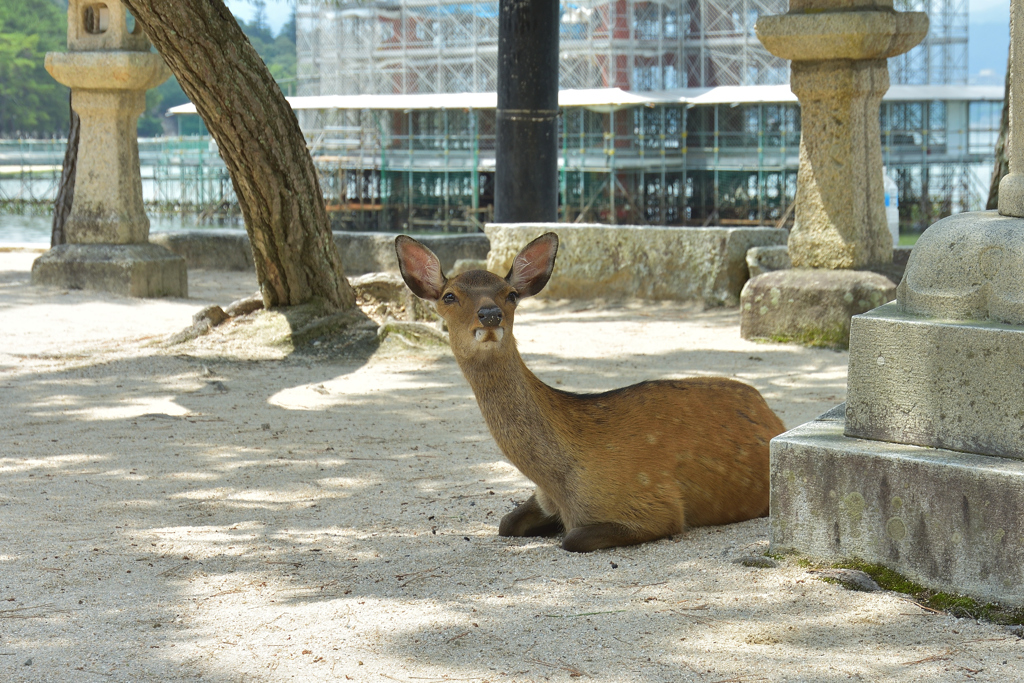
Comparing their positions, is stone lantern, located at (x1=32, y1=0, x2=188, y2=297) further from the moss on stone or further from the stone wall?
the moss on stone

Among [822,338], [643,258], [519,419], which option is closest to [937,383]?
[519,419]

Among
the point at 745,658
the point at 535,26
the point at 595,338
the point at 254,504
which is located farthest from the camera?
the point at 535,26

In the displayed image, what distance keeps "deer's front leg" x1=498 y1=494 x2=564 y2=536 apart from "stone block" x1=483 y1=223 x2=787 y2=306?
21.6 feet

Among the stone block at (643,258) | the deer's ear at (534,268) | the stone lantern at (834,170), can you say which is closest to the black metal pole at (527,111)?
the stone block at (643,258)

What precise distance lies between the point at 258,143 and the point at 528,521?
173 inches

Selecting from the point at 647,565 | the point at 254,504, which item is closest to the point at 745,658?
the point at 647,565

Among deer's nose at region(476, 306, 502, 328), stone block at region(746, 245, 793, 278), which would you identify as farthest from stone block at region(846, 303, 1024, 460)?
stone block at region(746, 245, 793, 278)

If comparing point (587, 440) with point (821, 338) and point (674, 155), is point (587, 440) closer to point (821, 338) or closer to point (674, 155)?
point (821, 338)

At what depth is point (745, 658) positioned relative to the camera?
8.77ft

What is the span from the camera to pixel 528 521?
390 cm

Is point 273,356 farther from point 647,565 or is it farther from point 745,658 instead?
point 745,658

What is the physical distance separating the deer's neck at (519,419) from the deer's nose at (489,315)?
8.2 inches

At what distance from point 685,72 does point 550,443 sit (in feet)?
118

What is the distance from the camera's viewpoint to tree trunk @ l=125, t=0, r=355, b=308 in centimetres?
678
